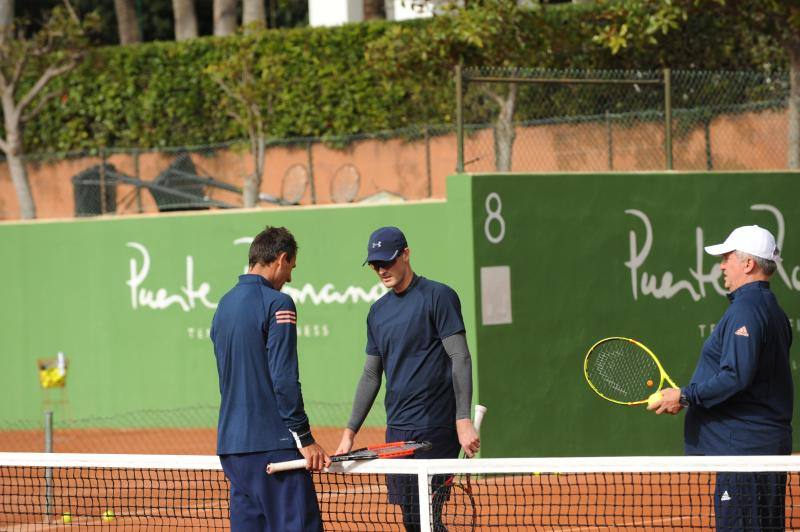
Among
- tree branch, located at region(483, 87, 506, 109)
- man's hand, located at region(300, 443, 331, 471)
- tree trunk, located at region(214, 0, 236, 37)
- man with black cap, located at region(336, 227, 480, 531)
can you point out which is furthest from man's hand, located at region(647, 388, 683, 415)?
tree trunk, located at region(214, 0, 236, 37)

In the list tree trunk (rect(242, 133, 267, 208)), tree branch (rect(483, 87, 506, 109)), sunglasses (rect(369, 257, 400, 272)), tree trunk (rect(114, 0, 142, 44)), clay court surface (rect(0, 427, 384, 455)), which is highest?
tree trunk (rect(114, 0, 142, 44))

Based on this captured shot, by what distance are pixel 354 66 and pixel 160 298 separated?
32.0 ft

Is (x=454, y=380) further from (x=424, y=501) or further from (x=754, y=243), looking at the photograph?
(x=754, y=243)

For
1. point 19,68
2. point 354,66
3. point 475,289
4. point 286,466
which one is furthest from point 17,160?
point 286,466

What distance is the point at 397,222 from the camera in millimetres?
12320

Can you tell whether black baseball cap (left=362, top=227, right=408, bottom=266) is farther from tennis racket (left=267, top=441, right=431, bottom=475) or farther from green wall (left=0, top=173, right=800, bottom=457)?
green wall (left=0, top=173, right=800, bottom=457)

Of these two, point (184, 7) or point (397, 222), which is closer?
point (397, 222)

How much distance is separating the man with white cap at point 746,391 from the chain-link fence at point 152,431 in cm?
670

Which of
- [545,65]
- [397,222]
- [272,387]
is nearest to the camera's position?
[272,387]

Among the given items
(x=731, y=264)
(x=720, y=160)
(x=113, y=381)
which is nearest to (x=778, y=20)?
(x=720, y=160)

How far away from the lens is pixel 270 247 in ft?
19.4

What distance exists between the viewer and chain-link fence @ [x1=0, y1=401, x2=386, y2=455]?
12758 millimetres

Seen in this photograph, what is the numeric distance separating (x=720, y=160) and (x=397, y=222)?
5.21 meters

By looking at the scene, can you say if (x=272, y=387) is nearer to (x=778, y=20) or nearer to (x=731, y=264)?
(x=731, y=264)
